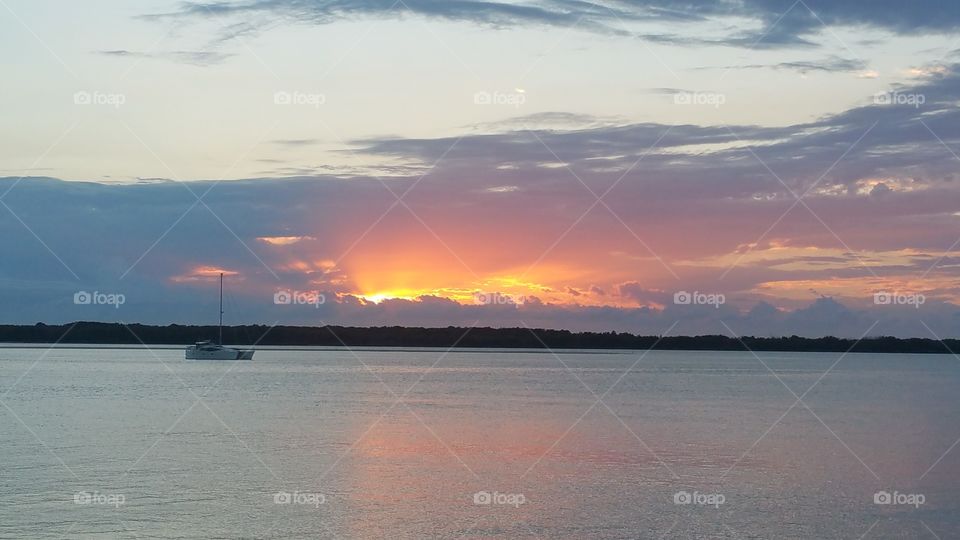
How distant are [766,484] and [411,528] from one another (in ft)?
40.6

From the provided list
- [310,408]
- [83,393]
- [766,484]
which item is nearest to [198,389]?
[83,393]

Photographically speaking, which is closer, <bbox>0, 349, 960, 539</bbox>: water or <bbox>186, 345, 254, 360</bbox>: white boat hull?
<bbox>0, 349, 960, 539</bbox>: water

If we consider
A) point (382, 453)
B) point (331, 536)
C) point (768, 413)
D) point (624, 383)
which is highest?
point (331, 536)

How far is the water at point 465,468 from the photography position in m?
24.5

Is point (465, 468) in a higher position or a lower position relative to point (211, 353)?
higher

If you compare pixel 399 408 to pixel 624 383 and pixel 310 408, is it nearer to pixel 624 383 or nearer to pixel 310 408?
pixel 310 408

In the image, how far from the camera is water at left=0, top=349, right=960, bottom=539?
24484mm

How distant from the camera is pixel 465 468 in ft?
109

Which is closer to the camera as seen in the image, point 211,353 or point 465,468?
point 465,468

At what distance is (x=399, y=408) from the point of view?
5769 centimetres

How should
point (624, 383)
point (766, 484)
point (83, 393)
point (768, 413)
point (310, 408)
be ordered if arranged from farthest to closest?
point (624, 383) → point (83, 393) → point (768, 413) → point (310, 408) → point (766, 484)


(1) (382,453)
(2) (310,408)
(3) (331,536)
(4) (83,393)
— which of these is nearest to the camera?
(3) (331,536)

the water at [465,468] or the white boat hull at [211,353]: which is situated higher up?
the water at [465,468]

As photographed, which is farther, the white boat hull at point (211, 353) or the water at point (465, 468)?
the white boat hull at point (211, 353)
